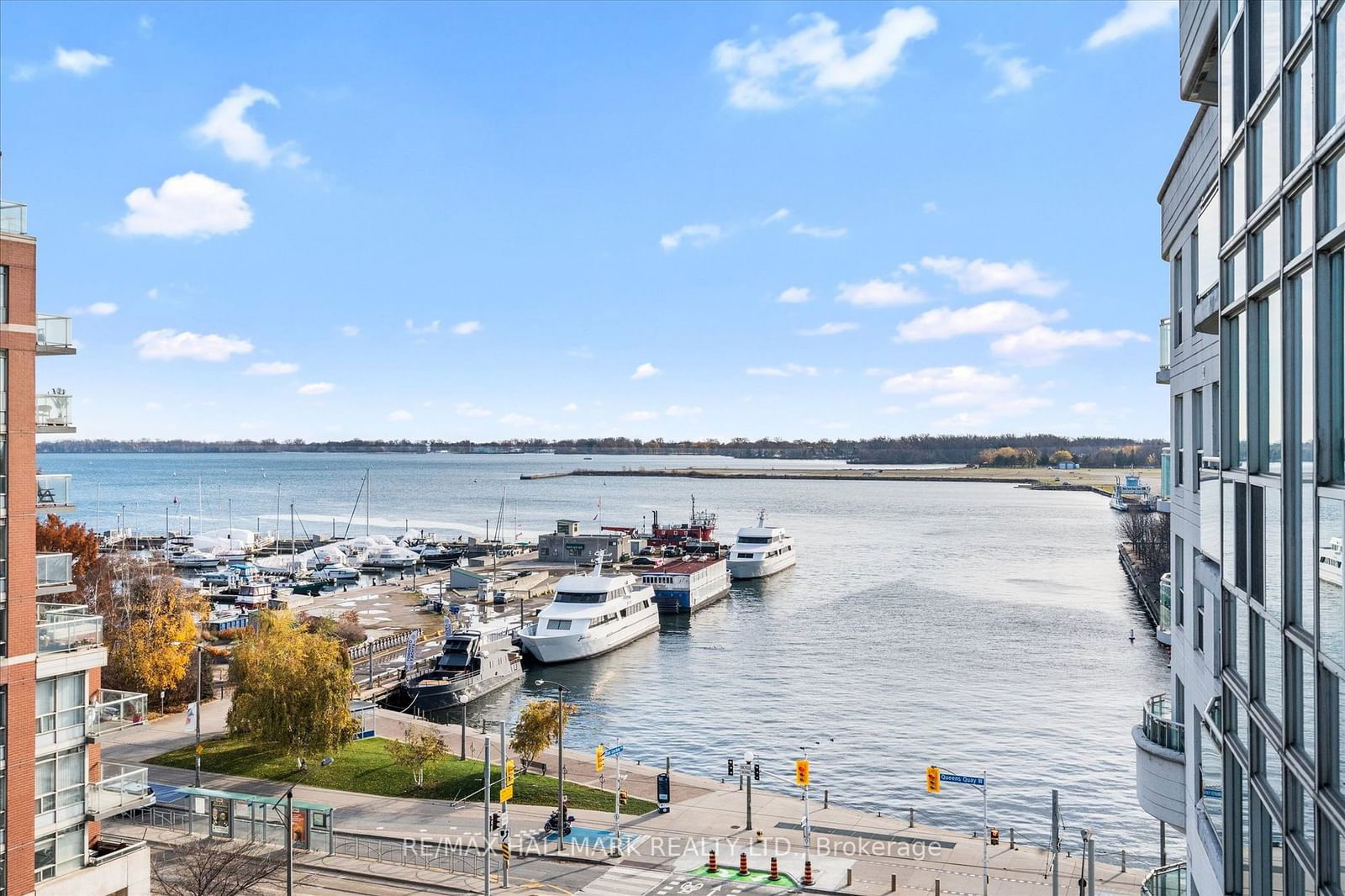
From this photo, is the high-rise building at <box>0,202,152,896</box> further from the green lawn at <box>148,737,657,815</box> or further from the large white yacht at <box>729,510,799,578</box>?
the large white yacht at <box>729,510,799,578</box>

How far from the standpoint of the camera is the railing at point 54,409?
22469 mm

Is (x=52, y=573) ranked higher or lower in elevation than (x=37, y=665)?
higher

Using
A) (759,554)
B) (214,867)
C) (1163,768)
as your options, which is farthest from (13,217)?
(759,554)

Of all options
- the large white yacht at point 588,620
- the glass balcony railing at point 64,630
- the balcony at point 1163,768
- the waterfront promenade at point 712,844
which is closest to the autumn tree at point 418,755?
the waterfront promenade at point 712,844

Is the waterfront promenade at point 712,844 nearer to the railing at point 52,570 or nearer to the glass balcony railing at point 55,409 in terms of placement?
the railing at point 52,570

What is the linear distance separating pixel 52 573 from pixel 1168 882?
25625 mm

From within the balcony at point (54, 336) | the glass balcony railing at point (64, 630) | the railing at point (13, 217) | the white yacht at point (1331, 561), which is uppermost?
the railing at point (13, 217)

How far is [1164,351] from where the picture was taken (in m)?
24.3

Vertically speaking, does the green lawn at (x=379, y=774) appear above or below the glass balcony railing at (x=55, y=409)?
below

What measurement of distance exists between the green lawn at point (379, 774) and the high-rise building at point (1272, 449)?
25.8 metres

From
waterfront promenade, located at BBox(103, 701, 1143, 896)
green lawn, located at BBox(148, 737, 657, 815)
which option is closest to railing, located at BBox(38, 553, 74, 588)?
waterfront promenade, located at BBox(103, 701, 1143, 896)

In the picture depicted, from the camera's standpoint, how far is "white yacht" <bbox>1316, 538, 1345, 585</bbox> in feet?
27.5

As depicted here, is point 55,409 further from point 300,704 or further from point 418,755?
point 418,755

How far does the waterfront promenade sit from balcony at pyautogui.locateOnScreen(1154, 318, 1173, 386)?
15920mm
